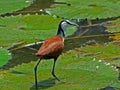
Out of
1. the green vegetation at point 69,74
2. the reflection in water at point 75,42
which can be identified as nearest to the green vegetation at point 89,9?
the reflection in water at point 75,42

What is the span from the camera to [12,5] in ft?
31.0

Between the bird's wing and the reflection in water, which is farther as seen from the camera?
the reflection in water

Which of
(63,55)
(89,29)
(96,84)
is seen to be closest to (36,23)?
(89,29)

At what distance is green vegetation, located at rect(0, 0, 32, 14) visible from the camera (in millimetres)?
9195

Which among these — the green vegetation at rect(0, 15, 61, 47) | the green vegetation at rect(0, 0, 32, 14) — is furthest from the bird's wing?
the green vegetation at rect(0, 0, 32, 14)

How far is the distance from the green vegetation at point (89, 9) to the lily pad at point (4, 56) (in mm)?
2168

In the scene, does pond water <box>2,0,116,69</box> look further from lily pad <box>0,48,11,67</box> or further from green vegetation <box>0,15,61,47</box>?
green vegetation <box>0,15,61,47</box>

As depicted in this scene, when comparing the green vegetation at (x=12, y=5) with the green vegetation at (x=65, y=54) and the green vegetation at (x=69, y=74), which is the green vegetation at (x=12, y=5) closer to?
the green vegetation at (x=65, y=54)

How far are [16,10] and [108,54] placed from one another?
2995 millimetres

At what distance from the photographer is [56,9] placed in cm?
927

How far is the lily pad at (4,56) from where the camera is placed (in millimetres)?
6598

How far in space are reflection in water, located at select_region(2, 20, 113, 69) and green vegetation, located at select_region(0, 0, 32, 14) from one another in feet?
4.92

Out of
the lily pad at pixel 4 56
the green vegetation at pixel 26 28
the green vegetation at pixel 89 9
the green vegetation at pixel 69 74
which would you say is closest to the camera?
the green vegetation at pixel 69 74

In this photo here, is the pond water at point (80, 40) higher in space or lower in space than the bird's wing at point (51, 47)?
lower
